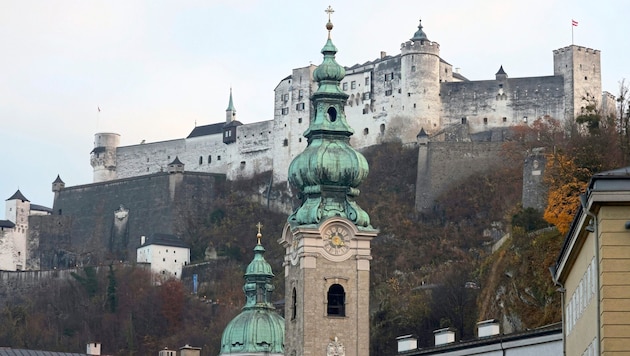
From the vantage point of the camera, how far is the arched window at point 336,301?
4819cm

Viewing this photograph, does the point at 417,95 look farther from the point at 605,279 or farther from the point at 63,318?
the point at 605,279

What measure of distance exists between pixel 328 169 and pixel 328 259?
116 inches

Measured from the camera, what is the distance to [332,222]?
1905 inches

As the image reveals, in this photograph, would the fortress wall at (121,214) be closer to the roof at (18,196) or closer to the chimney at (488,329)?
the roof at (18,196)

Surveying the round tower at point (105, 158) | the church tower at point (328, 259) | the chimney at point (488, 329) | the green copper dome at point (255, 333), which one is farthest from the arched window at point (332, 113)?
the round tower at point (105, 158)

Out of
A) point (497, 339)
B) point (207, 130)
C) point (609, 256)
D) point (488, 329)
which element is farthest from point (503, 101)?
point (609, 256)

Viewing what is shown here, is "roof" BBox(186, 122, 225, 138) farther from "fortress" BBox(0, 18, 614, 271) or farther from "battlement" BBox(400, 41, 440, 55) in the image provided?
"battlement" BBox(400, 41, 440, 55)

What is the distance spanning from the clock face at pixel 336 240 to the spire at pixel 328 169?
0.42 meters

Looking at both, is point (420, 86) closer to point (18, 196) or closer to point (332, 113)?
point (18, 196)

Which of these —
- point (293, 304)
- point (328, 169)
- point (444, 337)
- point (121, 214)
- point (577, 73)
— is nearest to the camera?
point (293, 304)

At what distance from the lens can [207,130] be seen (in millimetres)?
136375

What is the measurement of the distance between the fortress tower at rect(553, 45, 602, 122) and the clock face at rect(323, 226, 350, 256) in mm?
68037

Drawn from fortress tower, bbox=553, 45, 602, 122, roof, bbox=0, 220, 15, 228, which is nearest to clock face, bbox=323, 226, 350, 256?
fortress tower, bbox=553, 45, 602, 122

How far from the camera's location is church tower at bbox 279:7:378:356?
47562mm
